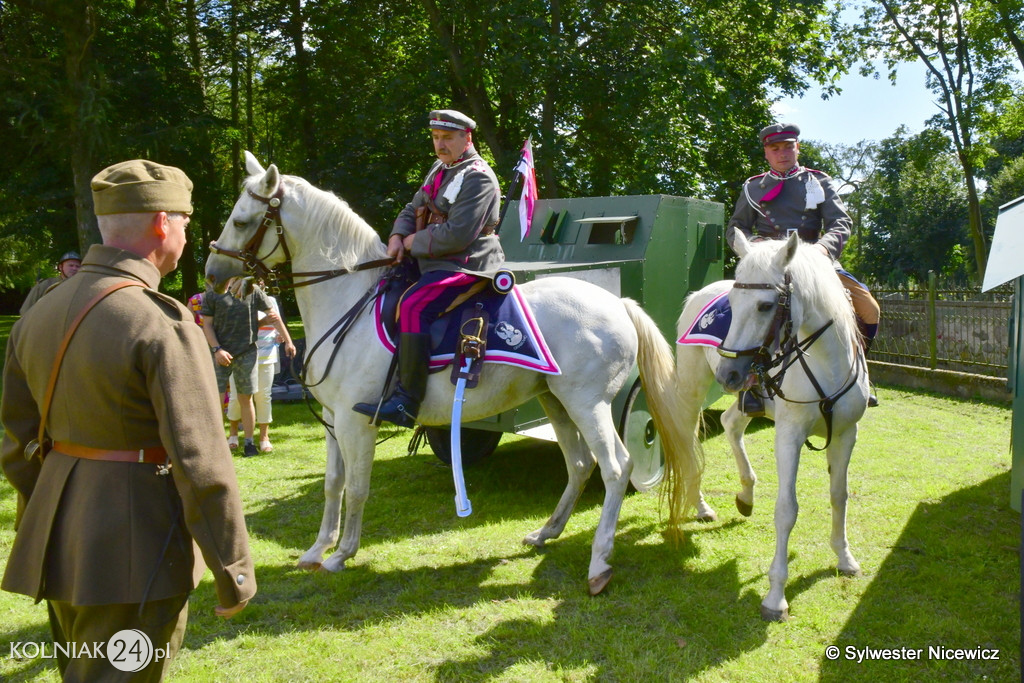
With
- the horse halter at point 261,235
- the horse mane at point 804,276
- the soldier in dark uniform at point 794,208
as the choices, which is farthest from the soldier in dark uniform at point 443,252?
the soldier in dark uniform at point 794,208

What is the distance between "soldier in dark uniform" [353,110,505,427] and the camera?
175 inches

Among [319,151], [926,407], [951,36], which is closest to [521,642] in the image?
[926,407]

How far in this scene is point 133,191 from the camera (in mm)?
2180

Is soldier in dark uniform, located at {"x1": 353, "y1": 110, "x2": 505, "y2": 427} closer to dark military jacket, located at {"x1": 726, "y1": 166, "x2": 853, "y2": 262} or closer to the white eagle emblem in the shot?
the white eagle emblem

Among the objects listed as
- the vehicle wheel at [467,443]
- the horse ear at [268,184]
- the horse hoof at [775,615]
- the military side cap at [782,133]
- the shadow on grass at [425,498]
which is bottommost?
the shadow on grass at [425,498]

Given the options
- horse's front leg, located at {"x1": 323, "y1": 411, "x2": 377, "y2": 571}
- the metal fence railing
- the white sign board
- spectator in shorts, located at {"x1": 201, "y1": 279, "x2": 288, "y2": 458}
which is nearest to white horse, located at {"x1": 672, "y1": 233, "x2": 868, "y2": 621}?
the white sign board

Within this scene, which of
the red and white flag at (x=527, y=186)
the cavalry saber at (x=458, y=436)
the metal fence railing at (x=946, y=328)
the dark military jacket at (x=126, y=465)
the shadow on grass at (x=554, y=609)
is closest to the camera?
the dark military jacket at (x=126, y=465)

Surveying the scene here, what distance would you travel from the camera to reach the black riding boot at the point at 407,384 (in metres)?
4.42

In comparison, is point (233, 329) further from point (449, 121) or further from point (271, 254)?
point (449, 121)

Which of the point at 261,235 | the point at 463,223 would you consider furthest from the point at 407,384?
the point at 261,235

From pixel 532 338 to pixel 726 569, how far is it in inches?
75.2

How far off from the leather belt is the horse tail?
338 cm

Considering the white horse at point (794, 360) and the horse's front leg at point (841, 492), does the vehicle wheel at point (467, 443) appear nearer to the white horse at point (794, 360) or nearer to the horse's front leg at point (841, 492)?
Result: the white horse at point (794, 360)

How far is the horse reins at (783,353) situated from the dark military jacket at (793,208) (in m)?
0.92
